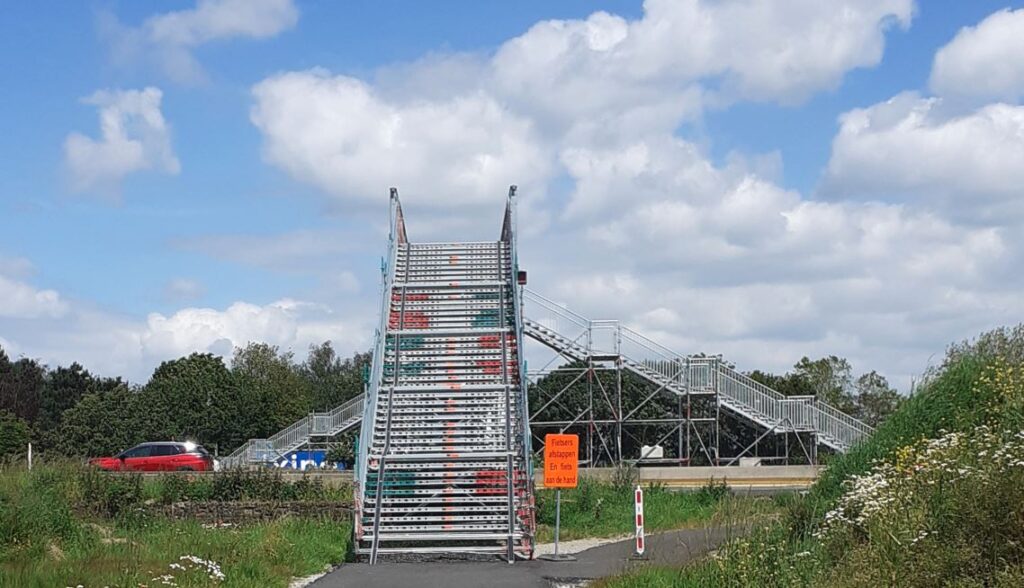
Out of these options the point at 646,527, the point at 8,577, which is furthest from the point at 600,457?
the point at 8,577

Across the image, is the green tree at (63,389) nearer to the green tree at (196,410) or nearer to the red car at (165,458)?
the green tree at (196,410)

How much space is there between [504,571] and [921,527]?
32.0ft

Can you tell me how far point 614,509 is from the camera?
26.6 meters

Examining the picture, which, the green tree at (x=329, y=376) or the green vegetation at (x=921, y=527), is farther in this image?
the green tree at (x=329, y=376)

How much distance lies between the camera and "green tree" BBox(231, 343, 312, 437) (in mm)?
63531

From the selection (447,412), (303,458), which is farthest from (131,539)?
(303,458)

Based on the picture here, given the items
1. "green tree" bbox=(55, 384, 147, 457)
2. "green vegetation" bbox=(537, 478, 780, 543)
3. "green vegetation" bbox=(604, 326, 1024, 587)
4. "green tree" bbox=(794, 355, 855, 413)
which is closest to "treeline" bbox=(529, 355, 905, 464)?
"green tree" bbox=(794, 355, 855, 413)

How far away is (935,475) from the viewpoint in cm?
1020

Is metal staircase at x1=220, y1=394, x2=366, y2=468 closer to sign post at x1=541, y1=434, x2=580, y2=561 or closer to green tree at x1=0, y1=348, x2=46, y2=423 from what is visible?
sign post at x1=541, y1=434, x2=580, y2=561

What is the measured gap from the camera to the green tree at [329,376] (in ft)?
287

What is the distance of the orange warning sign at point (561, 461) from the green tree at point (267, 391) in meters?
44.5

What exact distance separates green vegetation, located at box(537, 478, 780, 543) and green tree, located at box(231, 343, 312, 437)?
37.3 m

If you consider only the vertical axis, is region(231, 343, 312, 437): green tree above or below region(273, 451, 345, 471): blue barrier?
above

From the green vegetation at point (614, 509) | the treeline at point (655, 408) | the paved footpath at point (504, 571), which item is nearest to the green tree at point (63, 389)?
the treeline at point (655, 408)
